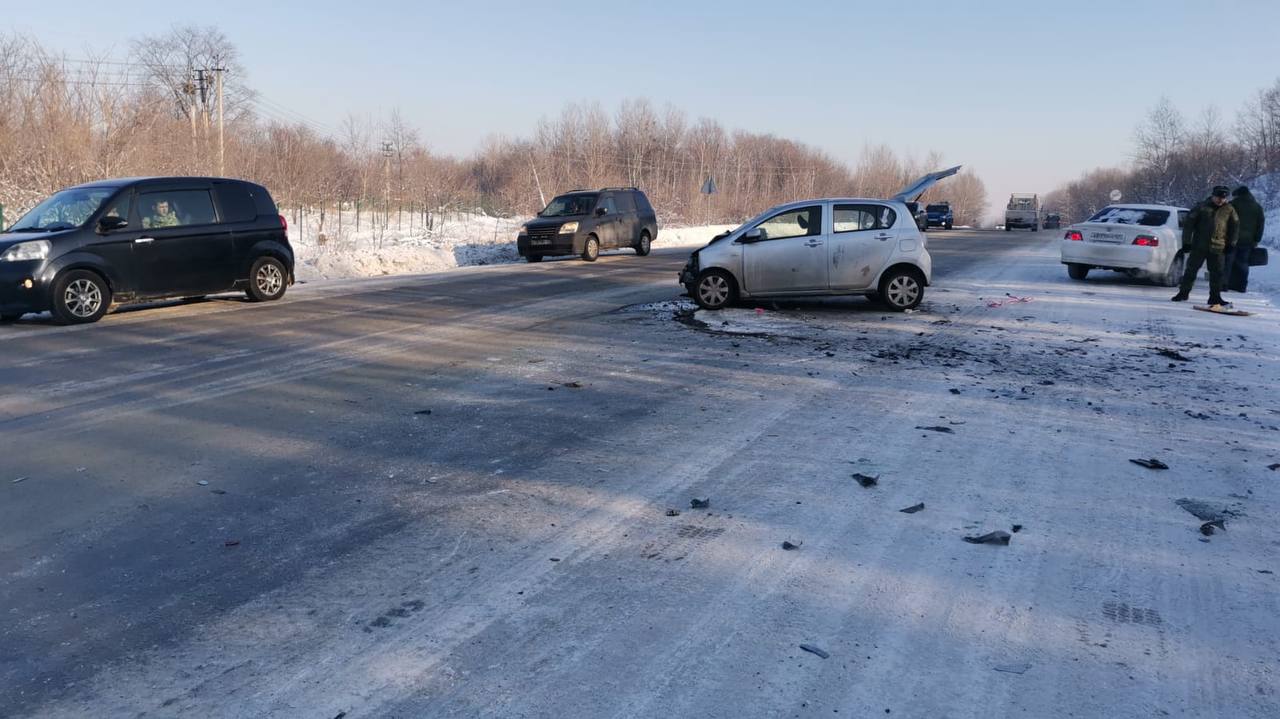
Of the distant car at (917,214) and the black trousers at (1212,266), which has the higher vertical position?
the distant car at (917,214)

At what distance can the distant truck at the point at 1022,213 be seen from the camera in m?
57.9

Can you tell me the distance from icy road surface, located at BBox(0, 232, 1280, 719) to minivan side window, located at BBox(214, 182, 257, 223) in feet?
13.6

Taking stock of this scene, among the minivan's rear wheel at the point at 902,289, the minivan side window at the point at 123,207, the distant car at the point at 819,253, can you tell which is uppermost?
the minivan side window at the point at 123,207

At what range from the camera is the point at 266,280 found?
1440 centimetres

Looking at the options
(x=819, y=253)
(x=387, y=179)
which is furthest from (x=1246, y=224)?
(x=387, y=179)

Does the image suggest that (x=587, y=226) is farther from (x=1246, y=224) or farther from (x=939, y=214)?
(x=939, y=214)

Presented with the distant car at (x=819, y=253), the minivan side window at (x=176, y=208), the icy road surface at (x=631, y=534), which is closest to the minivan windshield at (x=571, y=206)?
the distant car at (x=819, y=253)

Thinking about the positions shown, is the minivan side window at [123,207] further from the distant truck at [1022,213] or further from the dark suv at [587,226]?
the distant truck at [1022,213]

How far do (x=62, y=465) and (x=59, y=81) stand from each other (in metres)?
30.5

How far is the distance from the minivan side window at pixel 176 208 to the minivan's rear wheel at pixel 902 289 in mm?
9971

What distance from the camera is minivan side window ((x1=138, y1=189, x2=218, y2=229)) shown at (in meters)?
12.7

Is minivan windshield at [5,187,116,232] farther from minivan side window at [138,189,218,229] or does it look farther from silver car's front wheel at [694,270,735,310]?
silver car's front wheel at [694,270,735,310]

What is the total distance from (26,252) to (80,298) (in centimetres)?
81

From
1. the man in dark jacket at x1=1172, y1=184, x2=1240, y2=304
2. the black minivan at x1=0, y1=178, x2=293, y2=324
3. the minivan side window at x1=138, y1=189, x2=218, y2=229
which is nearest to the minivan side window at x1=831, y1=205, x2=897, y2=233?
the man in dark jacket at x1=1172, y1=184, x2=1240, y2=304
